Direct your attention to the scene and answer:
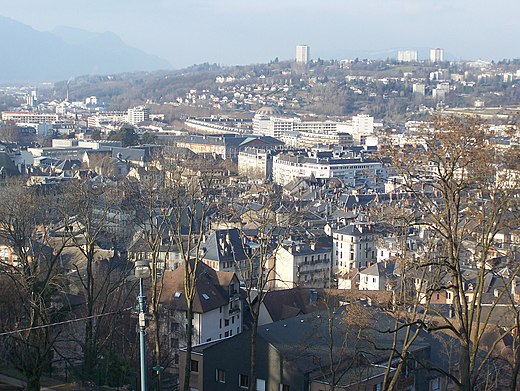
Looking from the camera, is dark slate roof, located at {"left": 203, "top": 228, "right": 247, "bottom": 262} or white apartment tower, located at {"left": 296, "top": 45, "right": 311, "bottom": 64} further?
white apartment tower, located at {"left": 296, "top": 45, "right": 311, "bottom": 64}

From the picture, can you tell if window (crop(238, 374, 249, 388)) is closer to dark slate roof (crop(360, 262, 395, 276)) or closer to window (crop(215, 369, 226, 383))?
window (crop(215, 369, 226, 383))

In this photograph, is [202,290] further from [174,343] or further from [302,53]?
[302,53]

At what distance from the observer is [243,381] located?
12070mm

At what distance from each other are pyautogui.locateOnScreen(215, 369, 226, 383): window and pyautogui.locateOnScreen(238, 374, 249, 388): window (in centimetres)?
24

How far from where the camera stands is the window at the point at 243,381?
12.0m

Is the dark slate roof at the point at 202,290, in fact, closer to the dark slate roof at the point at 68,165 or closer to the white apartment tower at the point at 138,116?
the dark slate roof at the point at 68,165

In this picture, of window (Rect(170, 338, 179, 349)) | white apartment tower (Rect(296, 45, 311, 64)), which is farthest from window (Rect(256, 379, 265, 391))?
white apartment tower (Rect(296, 45, 311, 64))

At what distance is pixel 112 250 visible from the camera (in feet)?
72.3

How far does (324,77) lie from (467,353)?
112 meters

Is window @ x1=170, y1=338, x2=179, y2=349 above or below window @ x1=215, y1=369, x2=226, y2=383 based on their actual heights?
below

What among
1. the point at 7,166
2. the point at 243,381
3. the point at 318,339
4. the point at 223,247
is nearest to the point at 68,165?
the point at 7,166

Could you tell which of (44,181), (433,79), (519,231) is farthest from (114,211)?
(433,79)

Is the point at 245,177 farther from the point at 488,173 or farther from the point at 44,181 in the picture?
the point at 488,173

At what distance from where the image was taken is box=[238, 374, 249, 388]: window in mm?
12016
